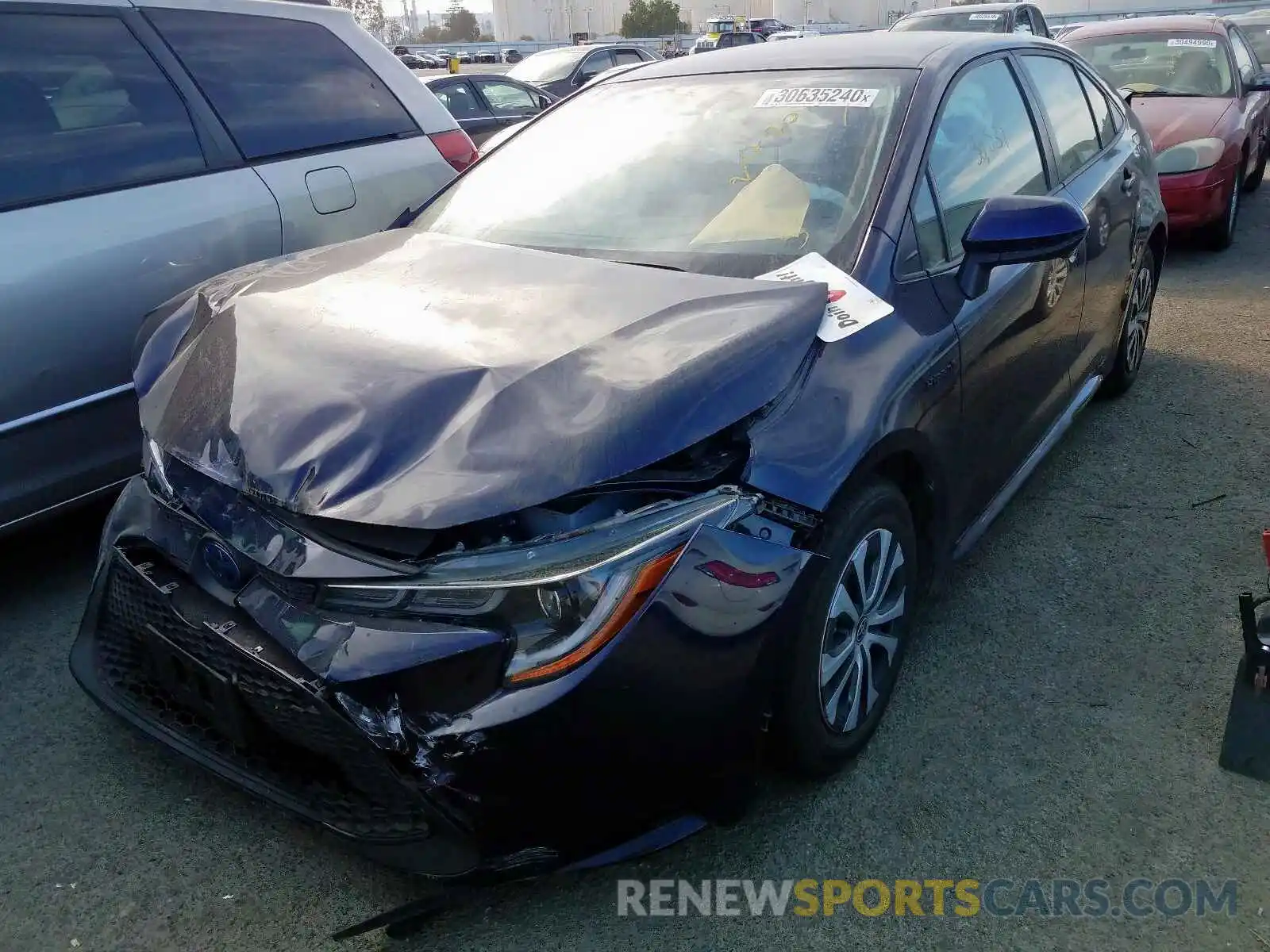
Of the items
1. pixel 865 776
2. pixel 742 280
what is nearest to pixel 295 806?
pixel 865 776

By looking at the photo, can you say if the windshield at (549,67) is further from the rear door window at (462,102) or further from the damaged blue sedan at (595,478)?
the damaged blue sedan at (595,478)

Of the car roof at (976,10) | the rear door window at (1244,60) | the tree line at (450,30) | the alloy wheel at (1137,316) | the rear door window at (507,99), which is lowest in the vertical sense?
the tree line at (450,30)

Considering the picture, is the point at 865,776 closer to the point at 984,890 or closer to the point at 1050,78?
the point at 984,890

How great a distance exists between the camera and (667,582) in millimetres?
1825

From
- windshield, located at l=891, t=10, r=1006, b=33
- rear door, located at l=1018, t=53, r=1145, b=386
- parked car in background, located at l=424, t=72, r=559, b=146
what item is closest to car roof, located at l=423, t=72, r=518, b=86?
parked car in background, located at l=424, t=72, r=559, b=146

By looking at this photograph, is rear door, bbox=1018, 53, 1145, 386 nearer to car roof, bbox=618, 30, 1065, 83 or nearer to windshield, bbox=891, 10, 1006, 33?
car roof, bbox=618, 30, 1065, 83

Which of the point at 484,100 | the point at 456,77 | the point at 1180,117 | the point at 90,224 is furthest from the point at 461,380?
the point at 484,100

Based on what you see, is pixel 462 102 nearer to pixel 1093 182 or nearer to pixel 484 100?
pixel 484 100

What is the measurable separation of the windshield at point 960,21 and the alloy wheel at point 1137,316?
8062 mm

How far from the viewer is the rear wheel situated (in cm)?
718

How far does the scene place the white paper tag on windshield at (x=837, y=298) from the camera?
227cm

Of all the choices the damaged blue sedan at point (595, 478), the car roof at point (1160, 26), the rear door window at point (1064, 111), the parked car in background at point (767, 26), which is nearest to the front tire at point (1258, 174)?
the car roof at point (1160, 26)

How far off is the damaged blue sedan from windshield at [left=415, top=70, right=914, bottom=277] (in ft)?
0.04

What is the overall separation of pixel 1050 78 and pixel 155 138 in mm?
3137
